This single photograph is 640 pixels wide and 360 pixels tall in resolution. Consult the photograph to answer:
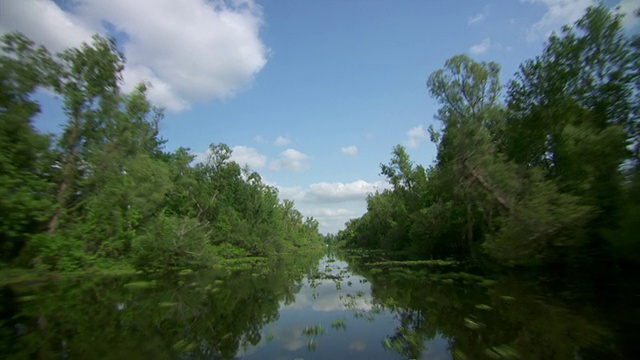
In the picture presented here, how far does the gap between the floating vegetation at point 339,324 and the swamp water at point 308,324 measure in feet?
0.18

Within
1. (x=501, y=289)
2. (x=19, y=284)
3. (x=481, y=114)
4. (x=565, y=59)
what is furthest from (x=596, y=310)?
(x=19, y=284)

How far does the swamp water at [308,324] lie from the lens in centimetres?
631

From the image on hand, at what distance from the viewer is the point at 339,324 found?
912 centimetres

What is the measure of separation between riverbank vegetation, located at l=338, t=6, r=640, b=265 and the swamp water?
12.7 ft

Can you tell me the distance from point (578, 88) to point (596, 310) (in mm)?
14960

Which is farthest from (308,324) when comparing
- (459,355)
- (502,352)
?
(502,352)

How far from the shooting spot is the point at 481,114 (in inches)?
987

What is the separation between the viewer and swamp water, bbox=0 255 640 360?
6.31 meters

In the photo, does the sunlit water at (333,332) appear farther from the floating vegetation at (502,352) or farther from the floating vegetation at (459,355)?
the floating vegetation at (502,352)

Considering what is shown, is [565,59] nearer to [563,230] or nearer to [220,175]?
[563,230]

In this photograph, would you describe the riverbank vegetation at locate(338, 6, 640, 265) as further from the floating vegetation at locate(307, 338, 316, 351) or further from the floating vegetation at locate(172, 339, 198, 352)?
the floating vegetation at locate(172, 339, 198, 352)

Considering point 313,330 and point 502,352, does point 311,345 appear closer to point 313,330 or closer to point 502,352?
point 313,330

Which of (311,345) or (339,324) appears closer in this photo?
(311,345)

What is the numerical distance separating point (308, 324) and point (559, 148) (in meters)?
17.4
